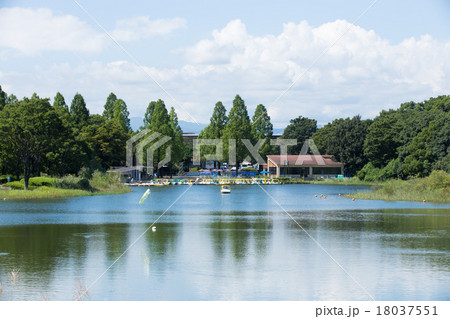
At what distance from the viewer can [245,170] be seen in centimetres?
14550

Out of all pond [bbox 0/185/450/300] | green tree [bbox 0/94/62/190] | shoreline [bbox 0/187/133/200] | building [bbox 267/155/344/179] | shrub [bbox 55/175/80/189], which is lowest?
pond [bbox 0/185/450/300]

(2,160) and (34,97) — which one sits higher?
(34,97)

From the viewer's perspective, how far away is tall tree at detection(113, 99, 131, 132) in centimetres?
12666

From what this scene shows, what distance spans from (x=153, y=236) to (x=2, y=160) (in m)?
47.3

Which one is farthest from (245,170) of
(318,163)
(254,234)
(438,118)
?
(254,234)

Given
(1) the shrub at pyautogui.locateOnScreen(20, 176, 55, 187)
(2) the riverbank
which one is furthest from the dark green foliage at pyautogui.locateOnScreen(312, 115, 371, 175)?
(1) the shrub at pyautogui.locateOnScreen(20, 176, 55, 187)

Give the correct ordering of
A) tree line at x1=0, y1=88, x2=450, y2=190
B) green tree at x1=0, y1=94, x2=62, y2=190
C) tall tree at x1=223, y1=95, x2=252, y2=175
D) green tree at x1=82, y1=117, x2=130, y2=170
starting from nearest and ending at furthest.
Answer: green tree at x1=0, y1=94, x2=62, y2=190, tree line at x1=0, y1=88, x2=450, y2=190, green tree at x1=82, y1=117, x2=130, y2=170, tall tree at x1=223, y1=95, x2=252, y2=175

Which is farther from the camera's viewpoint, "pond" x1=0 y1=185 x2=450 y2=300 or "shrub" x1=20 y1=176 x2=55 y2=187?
"shrub" x1=20 y1=176 x2=55 y2=187

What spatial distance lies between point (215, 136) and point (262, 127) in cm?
1233

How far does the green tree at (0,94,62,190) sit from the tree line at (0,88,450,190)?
0.11 metres

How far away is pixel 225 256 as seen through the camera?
27.7 metres

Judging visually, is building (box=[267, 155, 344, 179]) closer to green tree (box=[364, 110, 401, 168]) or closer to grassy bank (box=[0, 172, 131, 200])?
green tree (box=[364, 110, 401, 168])

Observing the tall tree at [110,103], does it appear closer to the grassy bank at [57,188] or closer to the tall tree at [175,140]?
the tall tree at [175,140]
